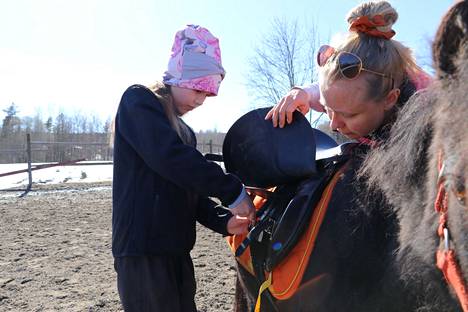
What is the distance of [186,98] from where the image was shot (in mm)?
1995

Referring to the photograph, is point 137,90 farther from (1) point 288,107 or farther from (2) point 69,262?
(2) point 69,262

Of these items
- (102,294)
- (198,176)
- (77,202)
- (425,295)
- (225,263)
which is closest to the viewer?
(425,295)

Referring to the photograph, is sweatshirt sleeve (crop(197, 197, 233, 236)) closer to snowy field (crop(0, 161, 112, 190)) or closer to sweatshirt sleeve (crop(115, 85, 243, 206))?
sweatshirt sleeve (crop(115, 85, 243, 206))

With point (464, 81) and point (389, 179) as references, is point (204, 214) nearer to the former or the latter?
point (389, 179)

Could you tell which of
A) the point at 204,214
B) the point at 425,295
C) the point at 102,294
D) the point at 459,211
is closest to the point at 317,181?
the point at 425,295

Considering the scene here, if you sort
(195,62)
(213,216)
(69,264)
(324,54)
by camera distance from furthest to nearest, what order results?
(69,264)
(213,216)
(195,62)
(324,54)

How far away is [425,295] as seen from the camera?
934mm

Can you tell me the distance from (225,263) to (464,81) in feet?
14.0

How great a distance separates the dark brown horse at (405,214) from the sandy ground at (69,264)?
2.52 m

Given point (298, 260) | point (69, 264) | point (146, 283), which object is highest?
point (298, 260)

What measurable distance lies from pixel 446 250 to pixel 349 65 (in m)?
0.76

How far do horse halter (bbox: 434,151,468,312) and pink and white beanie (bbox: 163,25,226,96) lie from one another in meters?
1.32

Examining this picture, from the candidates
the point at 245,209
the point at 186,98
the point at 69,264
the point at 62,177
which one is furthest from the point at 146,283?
the point at 62,177

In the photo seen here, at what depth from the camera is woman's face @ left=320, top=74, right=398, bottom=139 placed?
1423 millimetres
